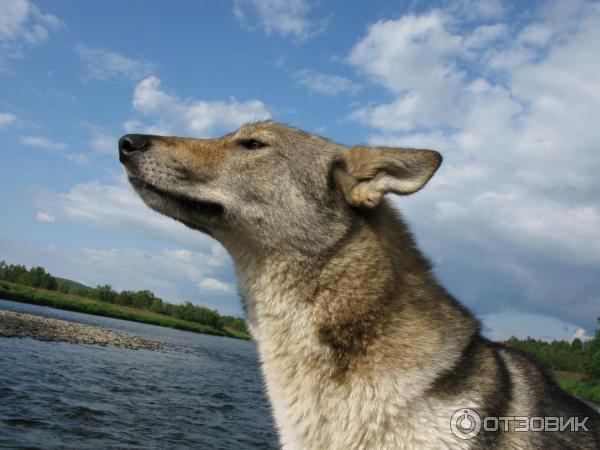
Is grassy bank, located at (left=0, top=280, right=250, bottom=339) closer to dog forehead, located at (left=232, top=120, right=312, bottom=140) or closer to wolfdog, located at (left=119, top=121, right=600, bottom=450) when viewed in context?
dog forehead, located at (left=232, top=120, right=312, bottom=140)

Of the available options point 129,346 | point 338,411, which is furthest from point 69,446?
point 129,346

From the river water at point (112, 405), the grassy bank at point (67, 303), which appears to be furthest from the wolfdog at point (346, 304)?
the grassy bank at point (67, 303)

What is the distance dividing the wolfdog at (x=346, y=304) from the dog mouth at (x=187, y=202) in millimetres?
12

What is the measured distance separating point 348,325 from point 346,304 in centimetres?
20

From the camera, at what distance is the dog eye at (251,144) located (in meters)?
5.73

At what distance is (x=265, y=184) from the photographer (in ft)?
17.8

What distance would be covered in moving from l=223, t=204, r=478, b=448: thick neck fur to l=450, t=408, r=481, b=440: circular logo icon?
0.33m

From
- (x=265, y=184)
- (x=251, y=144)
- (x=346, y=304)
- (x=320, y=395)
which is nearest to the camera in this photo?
(x=320, y=395)

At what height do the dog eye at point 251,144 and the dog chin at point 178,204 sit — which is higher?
the dog eye at point 251,144

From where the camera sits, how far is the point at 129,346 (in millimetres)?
42781

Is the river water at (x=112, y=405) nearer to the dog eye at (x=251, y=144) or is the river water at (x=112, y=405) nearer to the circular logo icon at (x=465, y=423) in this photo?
the dog eye at (x=251, y=144)

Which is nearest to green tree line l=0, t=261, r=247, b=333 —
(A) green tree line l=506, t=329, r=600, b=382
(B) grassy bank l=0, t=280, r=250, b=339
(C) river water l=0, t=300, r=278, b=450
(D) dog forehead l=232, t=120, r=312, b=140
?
(B) grassy bank l=0, t=280, r=250, b=339

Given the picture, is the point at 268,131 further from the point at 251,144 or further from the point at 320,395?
the point at 320,395

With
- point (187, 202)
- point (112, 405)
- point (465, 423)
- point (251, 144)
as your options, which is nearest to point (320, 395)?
point (465, 423)
